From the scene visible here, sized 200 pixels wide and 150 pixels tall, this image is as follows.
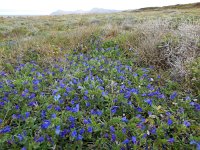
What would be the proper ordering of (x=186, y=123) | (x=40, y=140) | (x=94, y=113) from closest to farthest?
(x=40, y=140)
(x=186, y=123)
(x=94, y=113)

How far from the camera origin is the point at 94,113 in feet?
8.87

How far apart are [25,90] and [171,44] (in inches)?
117

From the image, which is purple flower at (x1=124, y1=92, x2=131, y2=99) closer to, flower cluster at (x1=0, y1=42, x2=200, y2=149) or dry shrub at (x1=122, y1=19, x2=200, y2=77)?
flower cluster at (x1=0, y1=42, x2=200, y2=149)

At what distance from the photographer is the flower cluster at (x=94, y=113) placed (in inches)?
92.0

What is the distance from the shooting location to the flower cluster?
2336mm

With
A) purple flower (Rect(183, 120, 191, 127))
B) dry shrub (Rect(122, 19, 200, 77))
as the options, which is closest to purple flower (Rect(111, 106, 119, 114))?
purple flower (Rect(183, 120, 191, 127))

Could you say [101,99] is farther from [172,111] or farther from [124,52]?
[124,52]

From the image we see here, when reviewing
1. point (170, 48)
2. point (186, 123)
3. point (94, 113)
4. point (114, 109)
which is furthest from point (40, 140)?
point (170, 48)

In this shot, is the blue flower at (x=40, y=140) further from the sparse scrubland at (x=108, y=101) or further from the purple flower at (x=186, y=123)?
the purple flower at (x=186, y=123)

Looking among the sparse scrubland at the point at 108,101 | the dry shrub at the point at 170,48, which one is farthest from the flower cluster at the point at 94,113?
the dry shrub at the point at 170,48

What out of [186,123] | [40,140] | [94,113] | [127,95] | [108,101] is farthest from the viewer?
[127,95]

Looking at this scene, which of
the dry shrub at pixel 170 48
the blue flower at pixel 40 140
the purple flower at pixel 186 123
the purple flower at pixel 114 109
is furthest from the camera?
the dry shrub at pixel 170 48

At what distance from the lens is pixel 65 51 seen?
566 cm

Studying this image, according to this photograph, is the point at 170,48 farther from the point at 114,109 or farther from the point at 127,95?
the point at 114,109
